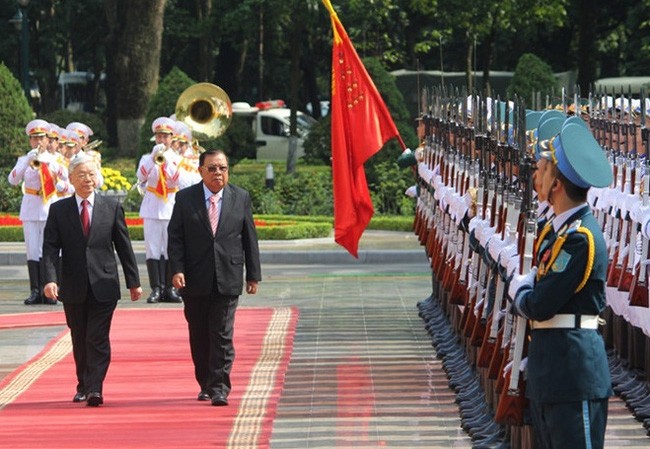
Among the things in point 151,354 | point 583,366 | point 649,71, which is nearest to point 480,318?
point 583,366

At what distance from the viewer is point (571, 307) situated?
6867 mm

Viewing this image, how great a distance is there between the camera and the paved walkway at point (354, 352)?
10.3 m

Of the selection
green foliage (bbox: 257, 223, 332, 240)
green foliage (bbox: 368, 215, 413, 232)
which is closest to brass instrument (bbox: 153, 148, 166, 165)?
green foliage (bbox: 257, 223, 332, 240)

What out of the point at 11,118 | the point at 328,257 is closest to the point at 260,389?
the point at 328,257

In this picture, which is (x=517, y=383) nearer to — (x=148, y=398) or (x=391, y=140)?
(x=148, y=398)

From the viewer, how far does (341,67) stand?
16172 mm

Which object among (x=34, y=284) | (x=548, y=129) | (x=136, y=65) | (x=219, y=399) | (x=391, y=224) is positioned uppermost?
(x=548, y=129)

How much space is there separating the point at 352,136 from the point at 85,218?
4.41 m

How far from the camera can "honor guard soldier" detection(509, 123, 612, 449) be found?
679 centimetres

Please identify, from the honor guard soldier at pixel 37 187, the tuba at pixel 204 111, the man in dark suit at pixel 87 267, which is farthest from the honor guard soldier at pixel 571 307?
the tuba at pixel 204 111

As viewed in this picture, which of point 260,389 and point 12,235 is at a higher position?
point 260,389

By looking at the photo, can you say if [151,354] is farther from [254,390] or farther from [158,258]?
[158,258]

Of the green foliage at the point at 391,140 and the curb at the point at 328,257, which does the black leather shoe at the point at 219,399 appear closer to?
the curb at the point at 328,257

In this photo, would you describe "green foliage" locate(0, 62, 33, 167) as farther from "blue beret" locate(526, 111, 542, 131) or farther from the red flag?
"blue beret" locate(526, 111, 542, 131)
